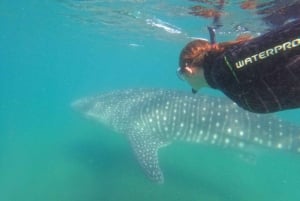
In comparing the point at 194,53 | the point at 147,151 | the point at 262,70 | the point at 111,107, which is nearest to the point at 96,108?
the point at 111,107

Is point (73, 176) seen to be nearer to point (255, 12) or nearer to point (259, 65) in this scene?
point (255, 12)

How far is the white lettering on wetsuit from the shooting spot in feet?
9.67

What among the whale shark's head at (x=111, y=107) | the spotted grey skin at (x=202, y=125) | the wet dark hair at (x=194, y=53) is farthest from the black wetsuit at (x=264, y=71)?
the whale shark's head at (x=111, y=107)

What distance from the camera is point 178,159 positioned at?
1482 centimetres

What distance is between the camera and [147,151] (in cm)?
1045

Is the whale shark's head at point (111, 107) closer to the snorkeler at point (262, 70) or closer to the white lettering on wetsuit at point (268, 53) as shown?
the snorkeler at point (262, 70)

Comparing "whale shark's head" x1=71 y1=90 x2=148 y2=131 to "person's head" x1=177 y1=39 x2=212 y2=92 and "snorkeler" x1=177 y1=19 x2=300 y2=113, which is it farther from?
"snorkeler" x1=177 y1=19 x2=300 y2=113

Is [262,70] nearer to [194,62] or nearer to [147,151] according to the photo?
[194,62]

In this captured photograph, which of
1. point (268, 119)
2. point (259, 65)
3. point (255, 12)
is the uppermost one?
A: point (259, 65)

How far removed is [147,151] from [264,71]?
7577mm

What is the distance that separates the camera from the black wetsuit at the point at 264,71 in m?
2.97

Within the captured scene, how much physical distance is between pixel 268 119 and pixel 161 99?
3.31 m

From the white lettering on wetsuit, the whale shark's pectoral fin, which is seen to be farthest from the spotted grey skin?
the white lettering on wetsuit

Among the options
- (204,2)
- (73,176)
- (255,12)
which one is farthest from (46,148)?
(255,12)
